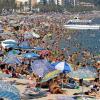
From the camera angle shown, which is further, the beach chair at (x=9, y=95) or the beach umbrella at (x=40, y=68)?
the beach umbrella at (x=40, y=68)

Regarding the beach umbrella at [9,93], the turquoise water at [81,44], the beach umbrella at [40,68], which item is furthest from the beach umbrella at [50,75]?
the turquoise water at [81,44]

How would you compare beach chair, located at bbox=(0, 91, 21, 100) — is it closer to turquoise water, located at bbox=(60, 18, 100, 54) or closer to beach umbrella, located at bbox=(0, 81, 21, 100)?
beach umbrella, located at bbox=(0, 81, 21, 100)

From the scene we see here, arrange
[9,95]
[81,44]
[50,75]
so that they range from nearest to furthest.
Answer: [9,95], [50,75], [81,44]

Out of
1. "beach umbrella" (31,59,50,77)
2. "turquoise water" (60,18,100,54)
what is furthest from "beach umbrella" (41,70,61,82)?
"turquoise water" (60,18,100,54)

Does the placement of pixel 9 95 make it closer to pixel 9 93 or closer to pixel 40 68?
pixel 9 93

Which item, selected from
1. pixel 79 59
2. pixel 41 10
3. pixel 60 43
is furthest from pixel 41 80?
pixel 41 10

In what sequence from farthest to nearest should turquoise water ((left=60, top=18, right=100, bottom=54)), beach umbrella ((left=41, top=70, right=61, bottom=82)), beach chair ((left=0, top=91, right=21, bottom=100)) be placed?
turquoise water ((left=60, top=18, right=100, bottom=54))
beach umbrella ((left=41, top=70, right=61, bottom=82))
beach chair ((left=0, top=91, right=21, bottom=100))

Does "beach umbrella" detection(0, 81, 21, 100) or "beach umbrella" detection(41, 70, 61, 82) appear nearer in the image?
"beach umbrella" detection(0, 81, 21, 100)

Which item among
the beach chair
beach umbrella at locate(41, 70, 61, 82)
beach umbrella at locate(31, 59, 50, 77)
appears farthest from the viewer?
beach umbrella at locate(31, 59, 50, 77)

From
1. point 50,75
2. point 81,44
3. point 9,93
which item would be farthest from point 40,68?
point 81,44

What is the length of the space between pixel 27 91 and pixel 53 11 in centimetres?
13231

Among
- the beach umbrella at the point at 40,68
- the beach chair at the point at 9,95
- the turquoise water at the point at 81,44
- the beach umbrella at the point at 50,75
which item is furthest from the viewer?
the turquoise water at the point at 81,44

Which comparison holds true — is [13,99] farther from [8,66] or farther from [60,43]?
[60,43]

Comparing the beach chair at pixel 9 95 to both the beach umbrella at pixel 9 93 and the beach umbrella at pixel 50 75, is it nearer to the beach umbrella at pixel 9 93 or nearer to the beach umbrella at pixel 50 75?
the beach umbrella at pixel 9 93
